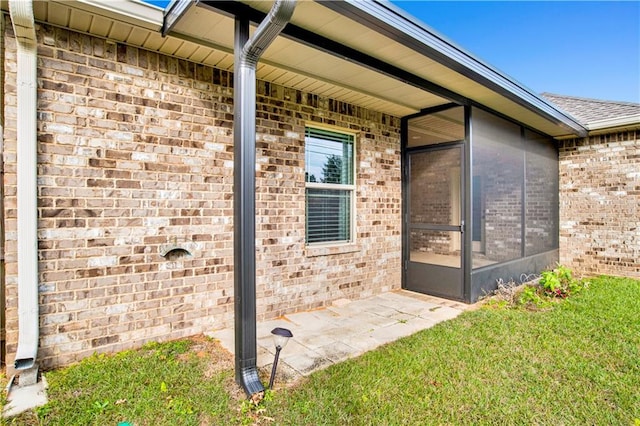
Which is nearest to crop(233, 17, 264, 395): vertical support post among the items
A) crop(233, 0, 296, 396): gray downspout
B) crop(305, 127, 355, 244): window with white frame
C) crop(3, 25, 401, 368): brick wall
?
crop(233, 0, 296, 396): gray downspout

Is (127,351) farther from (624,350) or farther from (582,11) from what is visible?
(582,11)

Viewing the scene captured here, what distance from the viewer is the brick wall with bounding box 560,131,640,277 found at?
20.3 feet

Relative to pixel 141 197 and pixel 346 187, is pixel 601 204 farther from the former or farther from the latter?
pixel 141 197

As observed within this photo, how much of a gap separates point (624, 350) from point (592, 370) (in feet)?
2.18

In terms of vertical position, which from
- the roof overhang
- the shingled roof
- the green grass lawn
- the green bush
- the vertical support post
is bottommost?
the green grass lawn

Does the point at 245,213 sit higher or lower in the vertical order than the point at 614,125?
lower

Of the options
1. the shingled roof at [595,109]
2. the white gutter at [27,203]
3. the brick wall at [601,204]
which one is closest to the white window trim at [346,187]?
the white gutter at [27,203]

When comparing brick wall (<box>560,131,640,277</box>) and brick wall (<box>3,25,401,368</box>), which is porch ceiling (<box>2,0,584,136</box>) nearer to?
brick wall (<box>3,25,401,368</box>)

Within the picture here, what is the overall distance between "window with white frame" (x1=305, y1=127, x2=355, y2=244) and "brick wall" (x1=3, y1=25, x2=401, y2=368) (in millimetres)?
252

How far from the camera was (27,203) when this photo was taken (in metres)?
2.55

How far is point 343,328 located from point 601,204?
599 centimetres

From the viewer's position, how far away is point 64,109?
9.08ft

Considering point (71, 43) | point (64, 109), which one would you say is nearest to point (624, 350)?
point (64, 109)

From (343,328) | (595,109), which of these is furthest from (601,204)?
(343,328)
